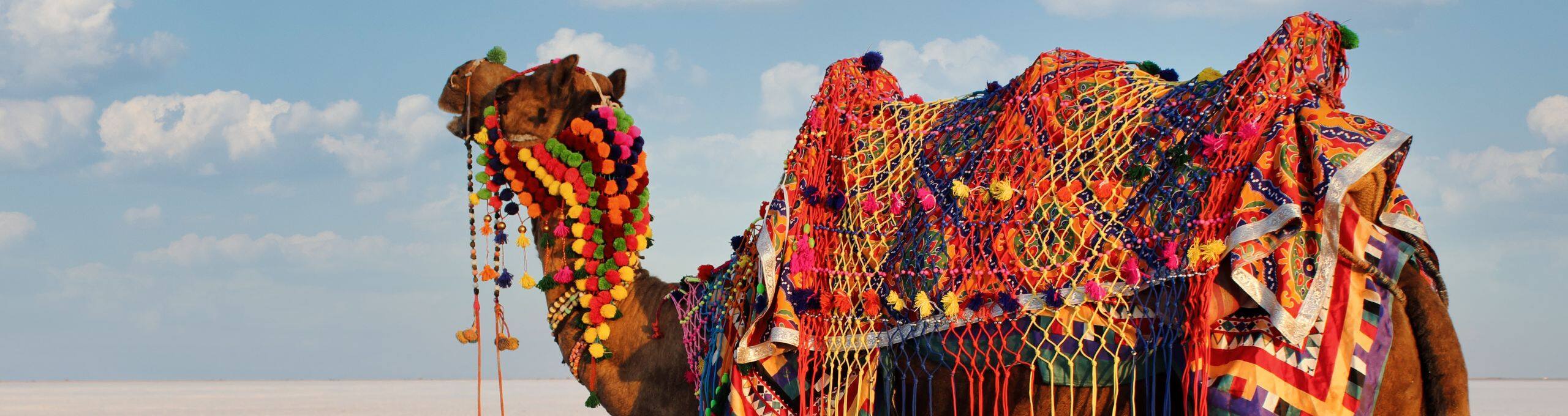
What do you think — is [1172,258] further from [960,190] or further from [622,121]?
[622,121]

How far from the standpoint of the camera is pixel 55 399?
31594 millimetres

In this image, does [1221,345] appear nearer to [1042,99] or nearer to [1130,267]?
[1130,267]

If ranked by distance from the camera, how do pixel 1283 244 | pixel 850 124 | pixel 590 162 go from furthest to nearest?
pixel 590 162
pixel 850 124
pixel 1283 244

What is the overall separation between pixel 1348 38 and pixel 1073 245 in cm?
131

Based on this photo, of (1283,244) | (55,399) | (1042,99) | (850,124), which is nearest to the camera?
(1283,244)

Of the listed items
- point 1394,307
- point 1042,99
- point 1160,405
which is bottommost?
point 1160,405

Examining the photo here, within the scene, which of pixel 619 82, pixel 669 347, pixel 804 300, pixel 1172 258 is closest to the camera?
pixel 1172 258

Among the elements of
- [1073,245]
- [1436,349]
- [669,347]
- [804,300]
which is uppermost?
[1073,245]

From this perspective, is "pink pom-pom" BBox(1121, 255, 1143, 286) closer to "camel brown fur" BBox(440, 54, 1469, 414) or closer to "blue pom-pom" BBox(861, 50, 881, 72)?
"camel brown fur" BBox(440, 54, 1469, 414)

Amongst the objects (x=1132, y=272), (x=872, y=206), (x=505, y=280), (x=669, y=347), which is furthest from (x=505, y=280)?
(x=1132, y=272)

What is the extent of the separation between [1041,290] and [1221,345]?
1.96 feet

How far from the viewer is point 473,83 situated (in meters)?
5.79

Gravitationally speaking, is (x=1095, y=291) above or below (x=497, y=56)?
below

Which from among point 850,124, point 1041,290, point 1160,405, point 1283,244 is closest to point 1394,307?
point 1283,244
